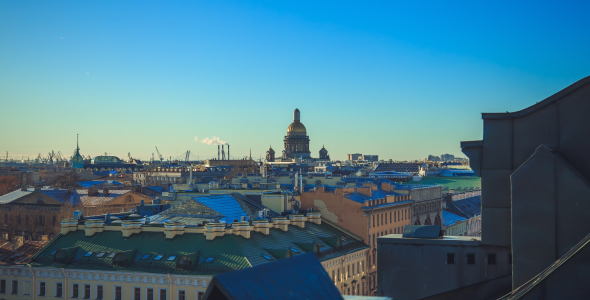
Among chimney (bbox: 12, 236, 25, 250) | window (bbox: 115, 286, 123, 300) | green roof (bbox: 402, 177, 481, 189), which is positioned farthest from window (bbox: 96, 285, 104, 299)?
green roof (bbox: 402, 177, 481, 189)

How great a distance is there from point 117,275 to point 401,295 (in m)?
21.7

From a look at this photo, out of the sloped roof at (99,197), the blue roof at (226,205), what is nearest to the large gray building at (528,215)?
the blue roof at (226,205)

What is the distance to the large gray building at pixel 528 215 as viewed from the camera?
16.7 meters

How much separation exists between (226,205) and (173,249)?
11773 millimetres

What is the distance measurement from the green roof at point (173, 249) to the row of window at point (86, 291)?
39.3 inches

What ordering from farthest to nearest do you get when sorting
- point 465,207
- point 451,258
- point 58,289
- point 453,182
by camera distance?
point 453,182 < point 465,207 < point 58,289 < point 451,258

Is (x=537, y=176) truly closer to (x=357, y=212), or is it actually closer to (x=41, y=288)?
(x=41, y=288)

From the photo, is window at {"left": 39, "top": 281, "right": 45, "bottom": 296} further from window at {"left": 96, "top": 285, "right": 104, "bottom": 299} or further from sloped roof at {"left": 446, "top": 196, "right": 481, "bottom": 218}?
sloped roof at {"left": 446, "top": 196, "right": 481, "bottom": 218}

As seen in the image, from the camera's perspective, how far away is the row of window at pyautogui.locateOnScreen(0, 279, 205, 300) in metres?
37.2

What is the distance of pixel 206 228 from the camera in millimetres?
40500

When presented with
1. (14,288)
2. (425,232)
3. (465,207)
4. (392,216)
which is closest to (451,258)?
(425,232)

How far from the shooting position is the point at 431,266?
2031 cm

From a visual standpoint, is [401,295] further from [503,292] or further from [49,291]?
[49,291]

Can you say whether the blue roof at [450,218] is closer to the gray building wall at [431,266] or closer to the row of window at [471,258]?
the gray building wall at [431,266]
